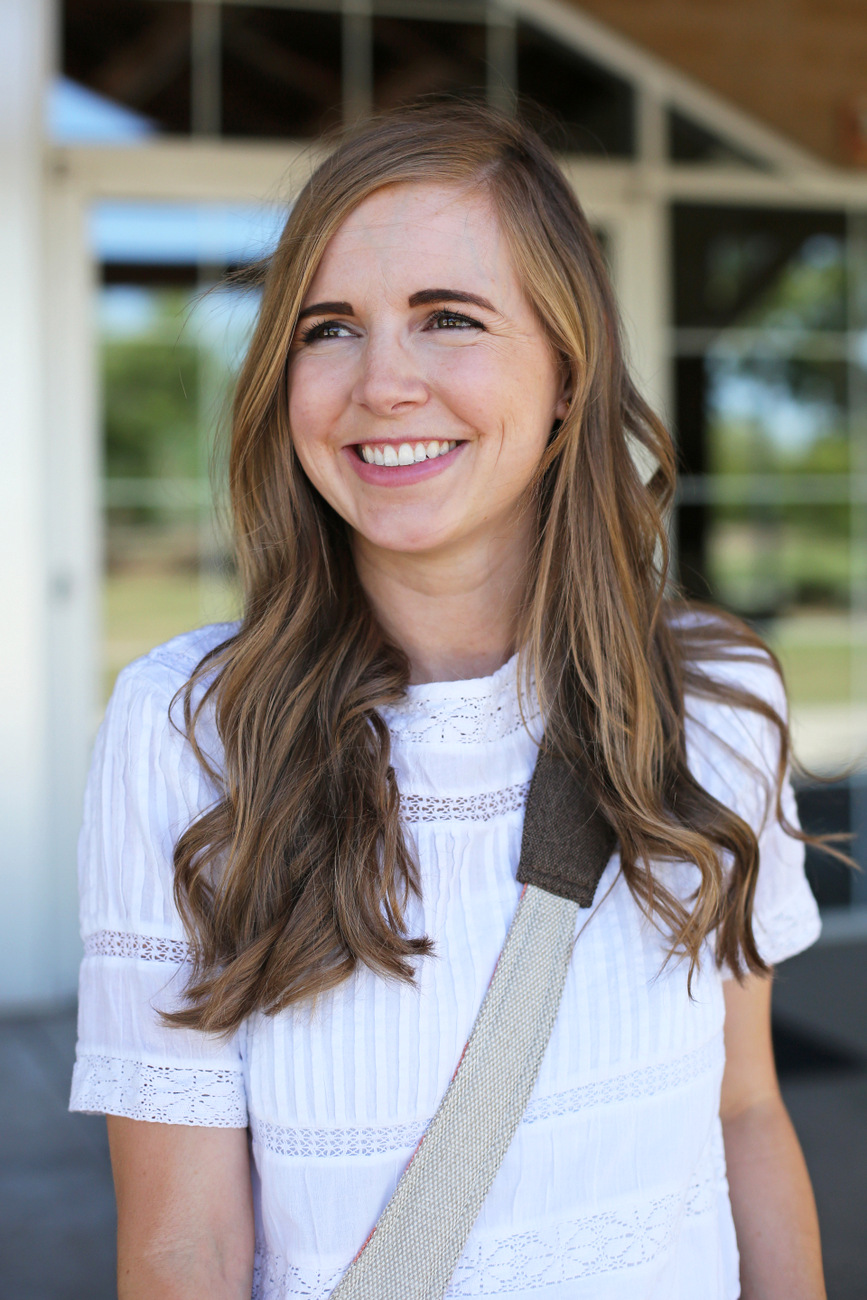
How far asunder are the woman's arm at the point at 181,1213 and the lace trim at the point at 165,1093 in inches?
0.5

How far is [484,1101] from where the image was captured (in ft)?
3.61

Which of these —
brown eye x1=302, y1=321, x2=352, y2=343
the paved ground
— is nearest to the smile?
brown eye x1=302, y1=321, x2=352, y2=343

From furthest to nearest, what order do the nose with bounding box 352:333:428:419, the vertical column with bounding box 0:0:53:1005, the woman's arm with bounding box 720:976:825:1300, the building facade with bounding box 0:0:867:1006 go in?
1. the building facade with bounding box 0:0:867:1006
2. the vertical column with bounding box 0:0:53:1005
3. the woman's arm with bounding box 720:976:825:1300
4. the nose with bounding box 352:333:428:419

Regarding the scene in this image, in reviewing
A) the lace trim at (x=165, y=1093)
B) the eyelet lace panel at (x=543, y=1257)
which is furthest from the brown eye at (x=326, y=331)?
the eyelet lace panel at (x=543, y=1257)

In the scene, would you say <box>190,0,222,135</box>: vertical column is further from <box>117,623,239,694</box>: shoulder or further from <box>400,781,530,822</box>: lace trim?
<box>400,781,530,822</box>: lace trim

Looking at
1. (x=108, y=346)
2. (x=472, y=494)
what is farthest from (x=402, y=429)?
(x=108, y=346)

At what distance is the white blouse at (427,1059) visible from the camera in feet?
3.66

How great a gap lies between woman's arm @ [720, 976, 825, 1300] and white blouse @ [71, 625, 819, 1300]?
0.06 metres

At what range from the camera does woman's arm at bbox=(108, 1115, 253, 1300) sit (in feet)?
3.56

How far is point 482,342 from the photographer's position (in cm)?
122

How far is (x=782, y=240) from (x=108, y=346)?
249 cm

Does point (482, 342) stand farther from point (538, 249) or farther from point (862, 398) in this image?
point (862, 398)

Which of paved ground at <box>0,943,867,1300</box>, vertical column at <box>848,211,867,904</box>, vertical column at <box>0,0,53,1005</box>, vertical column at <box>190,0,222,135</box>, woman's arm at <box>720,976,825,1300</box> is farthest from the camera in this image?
vertical column at <box>848,211,867,904</box>

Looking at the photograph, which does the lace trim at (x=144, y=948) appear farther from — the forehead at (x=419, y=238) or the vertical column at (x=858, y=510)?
the vertical column at (x=858, y=510)
